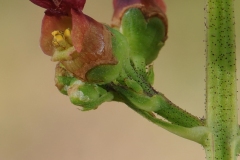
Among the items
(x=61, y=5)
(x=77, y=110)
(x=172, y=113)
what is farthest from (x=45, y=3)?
(x=77, y=110)

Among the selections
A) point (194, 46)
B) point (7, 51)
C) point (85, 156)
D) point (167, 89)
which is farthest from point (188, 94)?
point (7, 51)

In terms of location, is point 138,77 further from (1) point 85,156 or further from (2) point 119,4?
(1) point 85,156

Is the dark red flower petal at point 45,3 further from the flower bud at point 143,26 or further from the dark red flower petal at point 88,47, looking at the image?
the flower bud at point 143,26

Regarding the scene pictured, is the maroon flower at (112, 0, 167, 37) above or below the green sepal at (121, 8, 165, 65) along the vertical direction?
above

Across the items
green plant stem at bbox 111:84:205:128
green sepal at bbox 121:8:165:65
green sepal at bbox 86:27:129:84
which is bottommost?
green plant stem at bbox 111:84:205:128

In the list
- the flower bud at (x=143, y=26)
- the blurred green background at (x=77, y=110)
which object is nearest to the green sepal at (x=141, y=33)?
the flower bud at (x=143, y=26)

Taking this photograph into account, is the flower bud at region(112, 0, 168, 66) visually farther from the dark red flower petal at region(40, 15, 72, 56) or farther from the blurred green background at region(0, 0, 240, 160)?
the blurred green background at region(0, 0, 240, 160)

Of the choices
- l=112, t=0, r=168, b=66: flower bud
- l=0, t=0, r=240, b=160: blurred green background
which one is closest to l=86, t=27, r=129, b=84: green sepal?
l=112, t=0, r=168, b=66: flower bud
